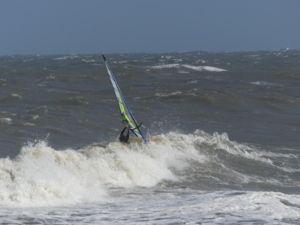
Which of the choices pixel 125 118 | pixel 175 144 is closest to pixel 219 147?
pixel 175 144

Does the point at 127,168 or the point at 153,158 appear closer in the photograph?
the point at 127,168

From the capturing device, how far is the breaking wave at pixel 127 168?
13586 millimetres

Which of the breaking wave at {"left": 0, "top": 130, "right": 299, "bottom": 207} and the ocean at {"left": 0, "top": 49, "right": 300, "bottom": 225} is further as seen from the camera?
the breaking wave at {"left": 0, "top": 130, "right": 299, "bottom": 207}

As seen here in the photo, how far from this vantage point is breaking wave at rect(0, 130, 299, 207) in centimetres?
1359

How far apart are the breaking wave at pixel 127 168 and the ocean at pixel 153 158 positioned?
0.03 meters

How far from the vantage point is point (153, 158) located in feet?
61.5

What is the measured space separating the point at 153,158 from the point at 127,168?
1.93 meters

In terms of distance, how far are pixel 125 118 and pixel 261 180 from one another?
423 cm

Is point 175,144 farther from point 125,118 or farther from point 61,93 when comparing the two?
point 61,93

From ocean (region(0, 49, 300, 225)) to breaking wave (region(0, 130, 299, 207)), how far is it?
3 cm

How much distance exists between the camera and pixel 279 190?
15.5 m

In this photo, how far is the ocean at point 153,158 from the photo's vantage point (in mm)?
12109

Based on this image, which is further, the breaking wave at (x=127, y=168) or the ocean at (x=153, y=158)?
the breaking wave at (x=127, y=168)

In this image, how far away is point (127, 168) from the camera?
16938 millimetres
